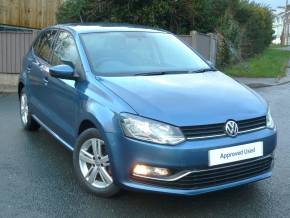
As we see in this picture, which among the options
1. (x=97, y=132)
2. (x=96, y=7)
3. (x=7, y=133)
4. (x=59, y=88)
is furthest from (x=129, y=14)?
(x=97, y=132)

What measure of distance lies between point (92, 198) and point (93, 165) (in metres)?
0.31

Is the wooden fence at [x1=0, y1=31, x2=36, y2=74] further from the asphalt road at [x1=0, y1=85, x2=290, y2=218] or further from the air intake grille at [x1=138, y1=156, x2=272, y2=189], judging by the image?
the air intake grille at [x1=138, y1=156, x2=272, y2=189]

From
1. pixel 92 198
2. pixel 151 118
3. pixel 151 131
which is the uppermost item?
pixel 151 118

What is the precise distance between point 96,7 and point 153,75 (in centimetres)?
1074

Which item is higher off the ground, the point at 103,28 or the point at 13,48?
the point at 103,28

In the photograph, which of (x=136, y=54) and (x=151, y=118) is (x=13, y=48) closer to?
(x=136, y=54)

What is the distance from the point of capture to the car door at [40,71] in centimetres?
625

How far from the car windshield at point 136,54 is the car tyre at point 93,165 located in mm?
726

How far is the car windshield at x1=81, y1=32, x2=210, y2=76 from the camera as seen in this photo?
17.3 feet

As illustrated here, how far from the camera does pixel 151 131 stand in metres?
4.13

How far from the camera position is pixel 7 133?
24.2 feet

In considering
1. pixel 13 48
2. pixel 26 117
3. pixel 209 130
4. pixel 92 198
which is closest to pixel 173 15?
pixel 13 48

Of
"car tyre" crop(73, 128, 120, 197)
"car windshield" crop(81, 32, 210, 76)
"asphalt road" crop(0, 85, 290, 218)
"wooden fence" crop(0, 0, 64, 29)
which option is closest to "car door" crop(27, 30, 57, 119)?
"asphalt road" crop(0, 85, 290, 218)

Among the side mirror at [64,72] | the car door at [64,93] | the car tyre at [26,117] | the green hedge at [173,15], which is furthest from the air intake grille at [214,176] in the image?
the green hedge at [173,15]
